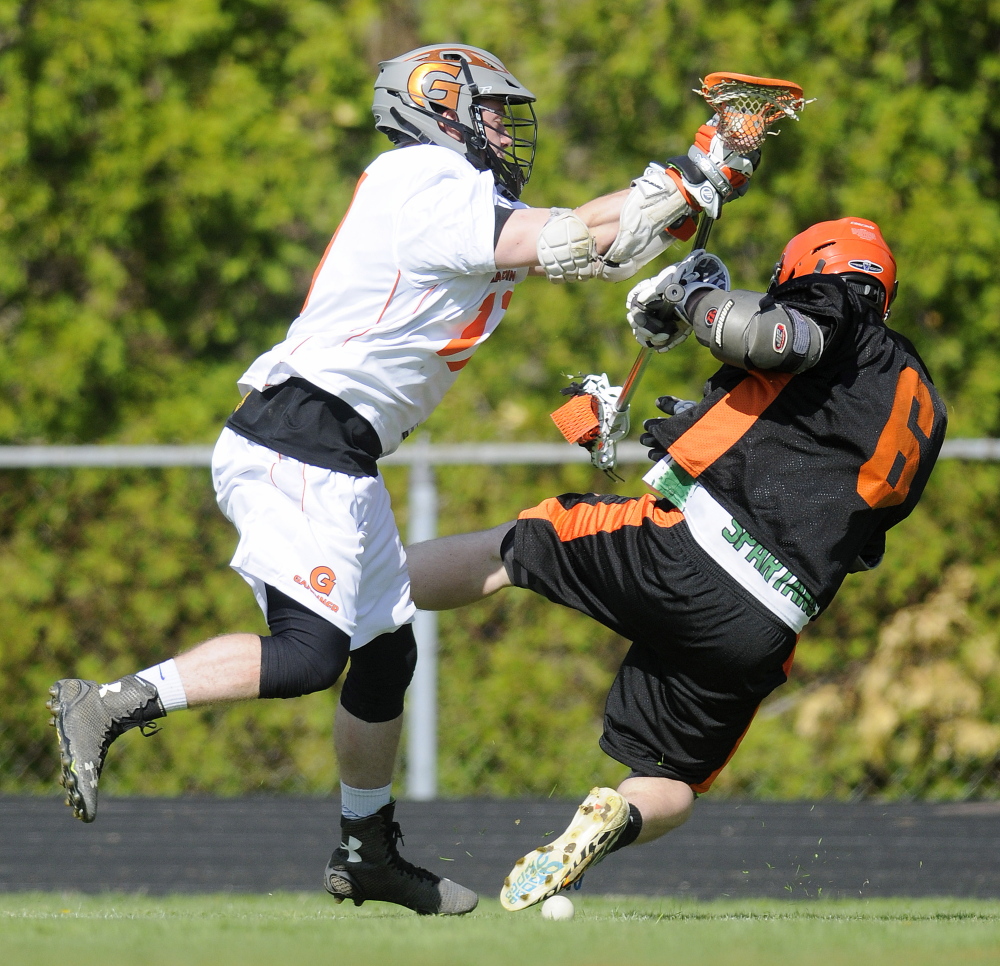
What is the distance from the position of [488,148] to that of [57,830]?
382 centimetres

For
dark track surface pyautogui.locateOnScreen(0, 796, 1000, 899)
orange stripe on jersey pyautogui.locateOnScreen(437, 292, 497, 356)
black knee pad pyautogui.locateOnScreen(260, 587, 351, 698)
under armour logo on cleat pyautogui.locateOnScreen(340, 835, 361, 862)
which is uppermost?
orange stripe on jersey pyautogui.locateOnScreen(437, 292, 497, 356)

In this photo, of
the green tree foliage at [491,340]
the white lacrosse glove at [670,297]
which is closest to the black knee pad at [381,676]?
the white lacrosse glove at [670,297]

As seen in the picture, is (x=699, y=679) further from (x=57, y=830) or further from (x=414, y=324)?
(x=57, y=830)

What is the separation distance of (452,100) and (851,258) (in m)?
1.17

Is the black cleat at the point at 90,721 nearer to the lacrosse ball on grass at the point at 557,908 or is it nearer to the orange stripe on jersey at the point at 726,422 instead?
the lacrosse ball on grass at the point at 557,908

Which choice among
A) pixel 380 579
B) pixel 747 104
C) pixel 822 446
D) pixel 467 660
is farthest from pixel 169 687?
pixel 467 660

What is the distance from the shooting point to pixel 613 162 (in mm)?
7965

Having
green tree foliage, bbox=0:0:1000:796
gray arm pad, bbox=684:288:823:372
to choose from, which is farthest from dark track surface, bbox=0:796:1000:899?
gray arm pad, bbox=684:288:823:372

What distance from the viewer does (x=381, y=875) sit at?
395 centimetres

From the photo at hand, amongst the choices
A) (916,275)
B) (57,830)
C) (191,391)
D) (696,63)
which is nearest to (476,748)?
(57,830)

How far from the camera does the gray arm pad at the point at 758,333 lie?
10.8ft

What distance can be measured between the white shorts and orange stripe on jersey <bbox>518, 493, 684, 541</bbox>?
1.63ft

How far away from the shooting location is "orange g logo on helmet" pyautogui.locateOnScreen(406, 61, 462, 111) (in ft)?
12.5

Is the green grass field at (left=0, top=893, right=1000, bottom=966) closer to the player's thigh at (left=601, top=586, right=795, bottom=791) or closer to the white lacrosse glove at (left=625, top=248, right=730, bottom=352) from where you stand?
the player's thigh at (left=601, top=586, right=795, bottom=791)
